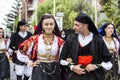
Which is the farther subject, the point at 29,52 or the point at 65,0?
the point at 65,0

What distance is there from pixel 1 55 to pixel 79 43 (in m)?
6.11

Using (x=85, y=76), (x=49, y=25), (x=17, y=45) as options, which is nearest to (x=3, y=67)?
(x=17, y=45)

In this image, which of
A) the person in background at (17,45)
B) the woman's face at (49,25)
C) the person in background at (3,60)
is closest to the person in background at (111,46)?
the person in background at (17,45)

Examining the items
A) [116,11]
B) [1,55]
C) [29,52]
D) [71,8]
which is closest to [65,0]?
[71,8]

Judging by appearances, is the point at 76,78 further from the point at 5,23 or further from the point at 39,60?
the point at 5,23

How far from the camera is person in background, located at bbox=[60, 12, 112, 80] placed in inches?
247

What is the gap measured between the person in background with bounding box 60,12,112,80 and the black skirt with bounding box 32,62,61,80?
57cm

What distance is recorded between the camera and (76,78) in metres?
6.33

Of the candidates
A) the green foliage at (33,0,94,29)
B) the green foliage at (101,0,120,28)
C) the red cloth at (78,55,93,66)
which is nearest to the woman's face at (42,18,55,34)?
the red cloth at (78,55,93,66)

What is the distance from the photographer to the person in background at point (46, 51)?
22.7 feet

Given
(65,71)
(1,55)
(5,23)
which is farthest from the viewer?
(5,23)

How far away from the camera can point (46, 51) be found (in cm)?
696

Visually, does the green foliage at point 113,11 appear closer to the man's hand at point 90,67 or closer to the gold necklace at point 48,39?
the gold necklace at point 48,39

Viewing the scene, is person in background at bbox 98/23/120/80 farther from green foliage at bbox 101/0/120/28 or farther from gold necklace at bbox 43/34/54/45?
Answer: green foliage at bbox 101/0/120/28
